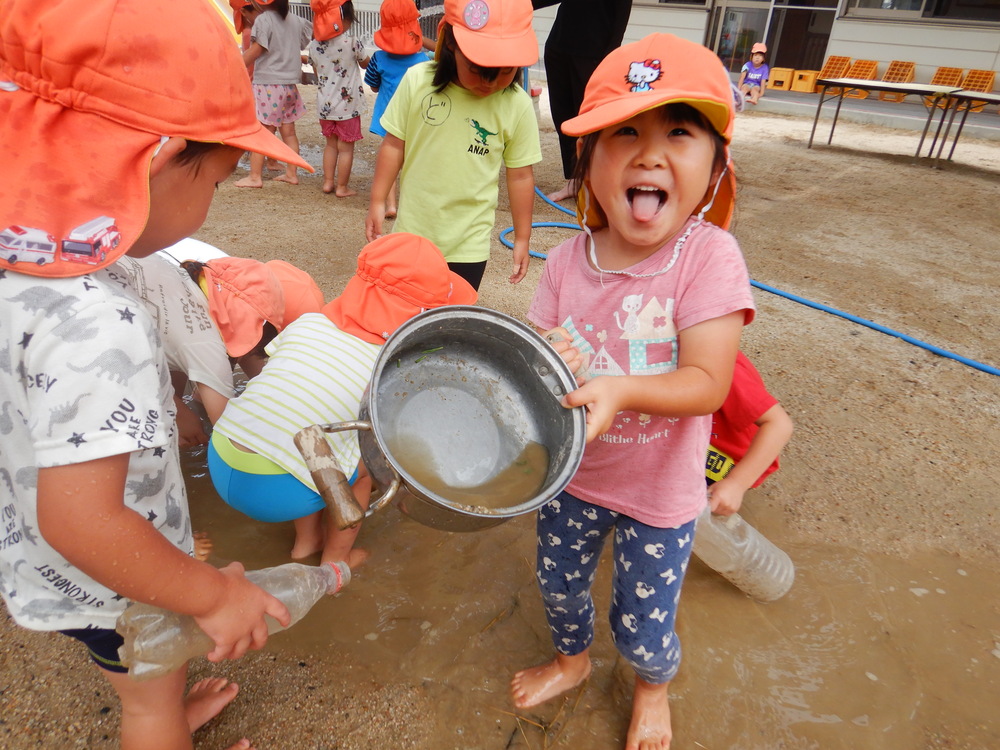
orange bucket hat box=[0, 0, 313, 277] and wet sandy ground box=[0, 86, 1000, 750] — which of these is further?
wet sandy ground box=[0, 86, 1000, 750]

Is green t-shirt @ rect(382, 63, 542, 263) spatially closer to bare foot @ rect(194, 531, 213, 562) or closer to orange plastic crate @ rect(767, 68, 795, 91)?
bare foot @ rect(194, 531, 213, 562)

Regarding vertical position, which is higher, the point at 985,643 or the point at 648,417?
the point at 648,417

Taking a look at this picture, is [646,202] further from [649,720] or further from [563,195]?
[563,195]

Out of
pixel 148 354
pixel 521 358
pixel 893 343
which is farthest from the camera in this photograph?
pixel 893 343

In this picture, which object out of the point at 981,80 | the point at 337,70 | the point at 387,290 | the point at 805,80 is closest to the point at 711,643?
the point at 387,290

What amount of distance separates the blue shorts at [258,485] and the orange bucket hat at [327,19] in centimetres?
432

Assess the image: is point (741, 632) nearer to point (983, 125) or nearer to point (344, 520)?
point (344, 520)

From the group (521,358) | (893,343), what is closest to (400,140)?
(521,358)

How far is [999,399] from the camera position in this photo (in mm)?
3029

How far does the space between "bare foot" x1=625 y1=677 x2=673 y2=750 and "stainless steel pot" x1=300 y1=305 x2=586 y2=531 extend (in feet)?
2.38

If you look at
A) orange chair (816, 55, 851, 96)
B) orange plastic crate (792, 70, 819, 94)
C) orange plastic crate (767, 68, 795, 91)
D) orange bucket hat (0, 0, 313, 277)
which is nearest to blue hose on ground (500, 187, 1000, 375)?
orange bucket hat (0, 0, 313, 277)

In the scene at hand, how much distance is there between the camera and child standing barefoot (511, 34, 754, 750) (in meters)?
1.18

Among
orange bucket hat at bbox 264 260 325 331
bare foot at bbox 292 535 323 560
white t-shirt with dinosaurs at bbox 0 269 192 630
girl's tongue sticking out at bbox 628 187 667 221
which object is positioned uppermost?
girl's tongue sticking out at bbox 628 187 667 221

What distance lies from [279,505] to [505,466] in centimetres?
86
